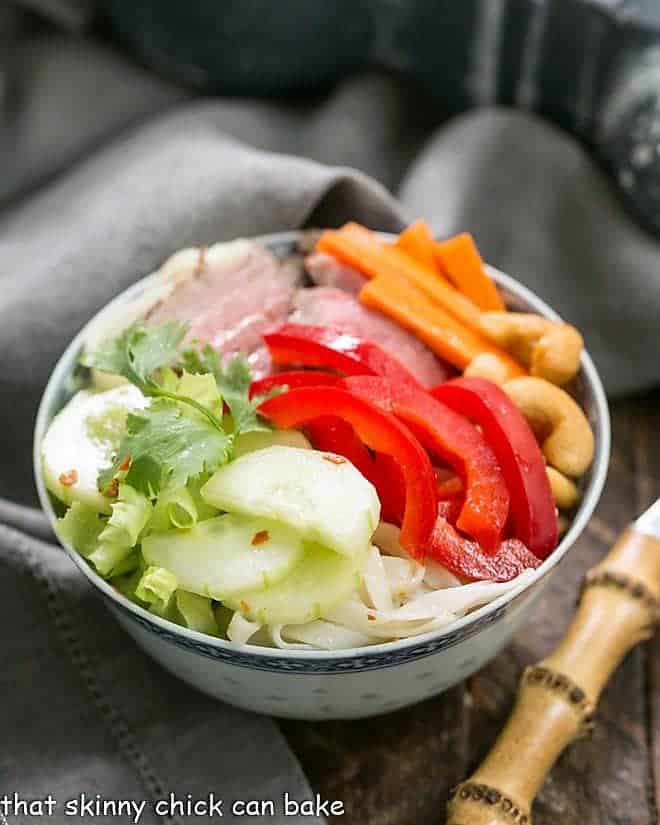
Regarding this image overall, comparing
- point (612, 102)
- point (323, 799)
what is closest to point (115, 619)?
point (323, 799)

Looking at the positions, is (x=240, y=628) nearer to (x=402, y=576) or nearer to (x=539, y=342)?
(x=402, y=576)

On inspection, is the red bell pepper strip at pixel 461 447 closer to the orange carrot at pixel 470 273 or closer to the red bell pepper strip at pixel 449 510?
the red bell pepper strip at pixel 449 510

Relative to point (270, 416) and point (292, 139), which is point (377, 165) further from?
point (270, 416)

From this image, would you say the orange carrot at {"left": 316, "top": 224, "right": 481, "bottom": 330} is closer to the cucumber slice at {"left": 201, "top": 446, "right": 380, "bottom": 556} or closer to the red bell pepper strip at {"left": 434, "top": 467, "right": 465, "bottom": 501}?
the red bell pepper strip at {"left": 434, "top": 467, "right": 465, "bottom": 501}

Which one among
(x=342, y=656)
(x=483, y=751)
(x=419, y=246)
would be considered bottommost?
(x=483, y=751)

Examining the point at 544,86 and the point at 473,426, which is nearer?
the point at 473,426

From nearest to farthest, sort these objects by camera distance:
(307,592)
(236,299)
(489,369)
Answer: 1. (307,592)
2. (489,369)
3. (236,299)

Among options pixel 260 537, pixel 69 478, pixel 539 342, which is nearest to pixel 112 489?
pixel 69 478
